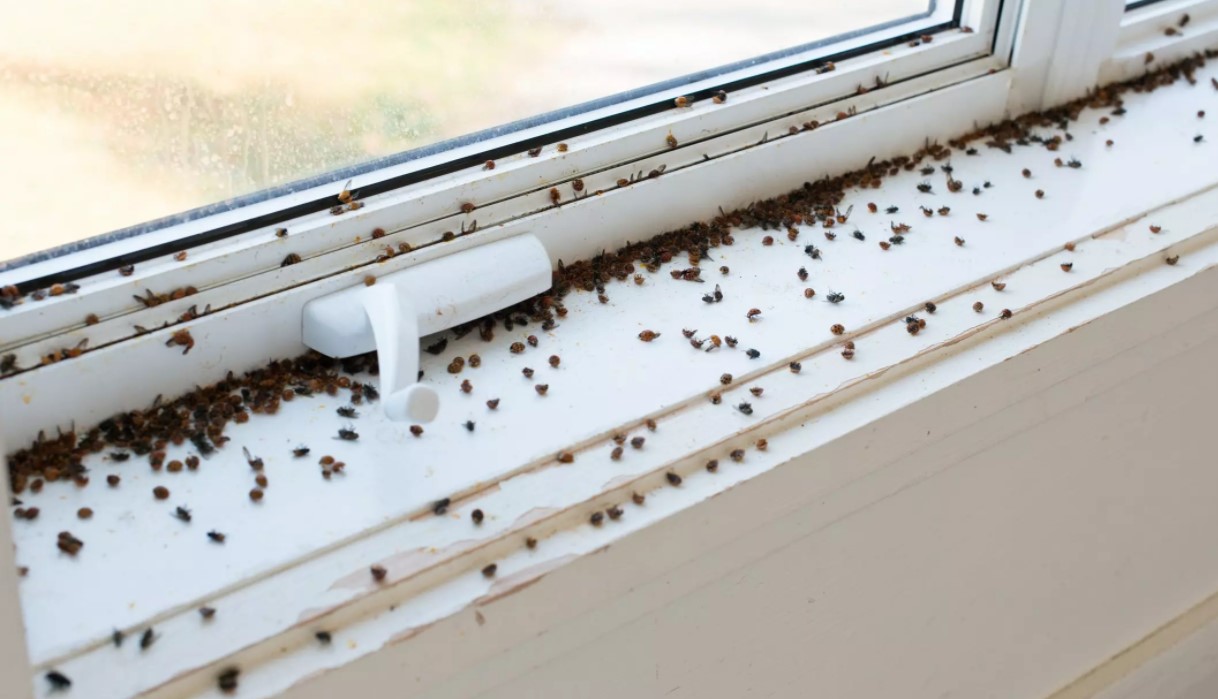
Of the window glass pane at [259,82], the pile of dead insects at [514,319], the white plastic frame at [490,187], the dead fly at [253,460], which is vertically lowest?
the dead fly at [253,460]

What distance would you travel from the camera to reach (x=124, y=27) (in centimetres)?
79

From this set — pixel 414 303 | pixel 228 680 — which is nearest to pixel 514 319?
pixel 414 303

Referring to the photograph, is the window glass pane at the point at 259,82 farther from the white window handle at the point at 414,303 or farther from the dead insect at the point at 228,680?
the dead insect at the point at 228,680

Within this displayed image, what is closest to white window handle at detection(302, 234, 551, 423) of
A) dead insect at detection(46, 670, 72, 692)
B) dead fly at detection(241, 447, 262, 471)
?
dead fly at detection(241, 447, 262, 471)

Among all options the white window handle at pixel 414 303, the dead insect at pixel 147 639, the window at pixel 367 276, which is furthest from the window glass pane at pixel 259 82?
the dead insect at pixel 147 639

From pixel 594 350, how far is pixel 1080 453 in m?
0.53

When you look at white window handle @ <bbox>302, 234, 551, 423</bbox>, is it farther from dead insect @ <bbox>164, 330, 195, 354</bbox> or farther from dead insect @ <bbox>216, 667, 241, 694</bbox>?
dead insect @ <bbox>216, 667, 241, 694</bbox>

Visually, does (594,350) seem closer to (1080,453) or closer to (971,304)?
(971,304)

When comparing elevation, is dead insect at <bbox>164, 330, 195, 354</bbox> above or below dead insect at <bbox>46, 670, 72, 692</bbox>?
above

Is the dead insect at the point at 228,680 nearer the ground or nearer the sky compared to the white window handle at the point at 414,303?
nearer the ground

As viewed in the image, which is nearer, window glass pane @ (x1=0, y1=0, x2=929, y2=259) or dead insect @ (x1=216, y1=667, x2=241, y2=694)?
dead insect @ (x1=216, y1=667, x2=241, y2=694)

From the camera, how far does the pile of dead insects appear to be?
2.67ft

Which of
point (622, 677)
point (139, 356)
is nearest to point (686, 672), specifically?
point (622, 677)

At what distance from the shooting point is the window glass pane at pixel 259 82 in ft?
2.58
